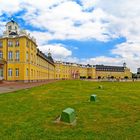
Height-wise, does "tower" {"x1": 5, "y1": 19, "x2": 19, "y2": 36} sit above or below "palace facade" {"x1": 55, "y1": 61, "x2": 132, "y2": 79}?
above

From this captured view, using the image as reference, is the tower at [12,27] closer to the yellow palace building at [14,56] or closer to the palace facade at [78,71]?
the yellow palace building at [14,56]

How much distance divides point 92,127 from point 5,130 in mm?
2777

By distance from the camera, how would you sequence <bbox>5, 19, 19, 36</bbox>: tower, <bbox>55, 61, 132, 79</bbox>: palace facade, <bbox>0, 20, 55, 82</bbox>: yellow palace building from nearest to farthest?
<bbox>0, 20, 55, 82</bbox>: yellow palace building
<bbox>5, 19, 19, 36</bbox>: tower
<bbox>55, 61, 132, 79</bbox>: palace facade

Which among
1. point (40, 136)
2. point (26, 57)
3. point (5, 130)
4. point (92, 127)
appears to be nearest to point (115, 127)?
point (92, 127)

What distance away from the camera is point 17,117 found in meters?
10.4

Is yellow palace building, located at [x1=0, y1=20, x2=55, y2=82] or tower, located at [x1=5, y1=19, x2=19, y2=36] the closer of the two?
yellow palace building, located at [x1=0, y1=20, x2=55, y2=82]

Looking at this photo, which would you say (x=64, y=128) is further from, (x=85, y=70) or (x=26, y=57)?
(x=85, y=70)

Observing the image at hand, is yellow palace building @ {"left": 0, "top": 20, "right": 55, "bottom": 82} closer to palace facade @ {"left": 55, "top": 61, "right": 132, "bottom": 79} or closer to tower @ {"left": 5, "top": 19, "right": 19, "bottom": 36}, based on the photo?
tower @ {"left": 5, "top": 19, "right": 19, "bottom": 36}

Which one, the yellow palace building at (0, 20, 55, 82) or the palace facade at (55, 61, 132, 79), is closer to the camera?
the yellow palace building at (0, 20, 55, 82)

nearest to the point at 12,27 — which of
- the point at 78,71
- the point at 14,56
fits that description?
the point at 14,56

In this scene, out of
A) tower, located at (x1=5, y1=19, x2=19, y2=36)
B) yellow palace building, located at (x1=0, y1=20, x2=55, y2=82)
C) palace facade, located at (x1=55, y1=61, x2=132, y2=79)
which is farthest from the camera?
palace facade, located at (x1=55, y1=61, x2=132, y2=79)

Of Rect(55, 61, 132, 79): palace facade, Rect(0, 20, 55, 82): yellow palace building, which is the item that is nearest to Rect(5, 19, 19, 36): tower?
Rect(0, 20, 55, 82): yellow palace building

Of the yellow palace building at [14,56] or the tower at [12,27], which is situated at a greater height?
the tower at [12,27]

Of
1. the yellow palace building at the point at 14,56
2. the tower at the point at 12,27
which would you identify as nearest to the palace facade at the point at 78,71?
the tower at the point at 12,27
